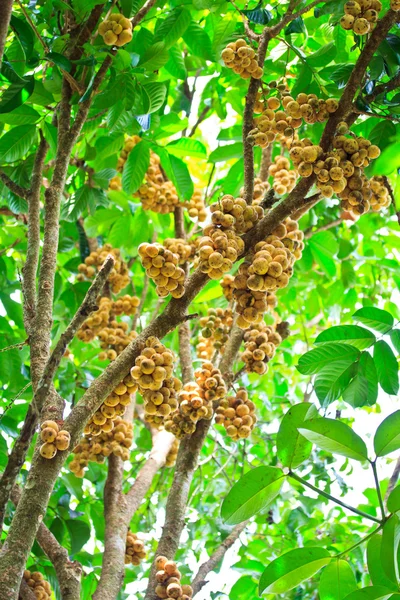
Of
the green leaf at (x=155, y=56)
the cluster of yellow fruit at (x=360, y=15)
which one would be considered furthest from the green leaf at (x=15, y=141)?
the cluster of yellow fruit at (x=360, y=15)

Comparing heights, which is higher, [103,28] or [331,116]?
[103,28]

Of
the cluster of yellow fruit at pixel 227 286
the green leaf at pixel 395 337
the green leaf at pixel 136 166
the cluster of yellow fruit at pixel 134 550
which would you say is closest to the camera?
the green leaf at pixel 395 337

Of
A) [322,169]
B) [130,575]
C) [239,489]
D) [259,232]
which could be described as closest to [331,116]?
[322,169]

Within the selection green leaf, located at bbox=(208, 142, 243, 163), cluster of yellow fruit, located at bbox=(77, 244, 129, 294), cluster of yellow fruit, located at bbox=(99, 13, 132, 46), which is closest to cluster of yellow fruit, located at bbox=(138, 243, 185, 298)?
cluster of yellow fruit, located at bbox=(99, 13, 132, 46)

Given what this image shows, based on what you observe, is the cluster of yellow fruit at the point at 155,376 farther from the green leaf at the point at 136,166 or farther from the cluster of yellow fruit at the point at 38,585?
the green leaf at the point at 136,166

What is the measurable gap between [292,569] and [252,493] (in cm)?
20

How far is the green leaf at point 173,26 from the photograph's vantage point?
2.36 metres

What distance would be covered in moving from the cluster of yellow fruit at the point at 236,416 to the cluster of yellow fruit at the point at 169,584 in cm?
63

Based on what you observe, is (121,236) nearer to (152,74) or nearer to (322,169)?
(152,74)

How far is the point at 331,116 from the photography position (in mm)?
1894

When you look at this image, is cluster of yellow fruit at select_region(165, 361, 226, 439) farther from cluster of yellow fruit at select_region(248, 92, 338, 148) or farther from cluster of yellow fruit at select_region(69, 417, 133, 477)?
cluster of yellow fruit at select_region(248, 92, 338, 148)

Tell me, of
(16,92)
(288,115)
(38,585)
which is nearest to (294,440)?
(288,115)

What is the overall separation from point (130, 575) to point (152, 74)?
248cm

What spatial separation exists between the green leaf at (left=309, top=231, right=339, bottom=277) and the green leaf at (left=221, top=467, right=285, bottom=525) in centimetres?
181
